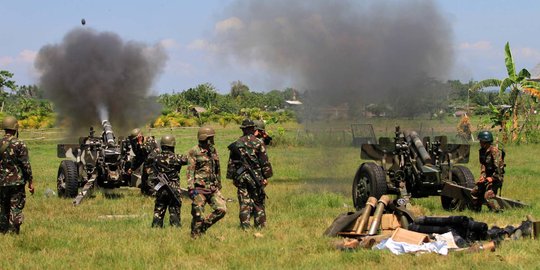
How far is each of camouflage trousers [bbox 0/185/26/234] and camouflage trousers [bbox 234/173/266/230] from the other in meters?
2.63

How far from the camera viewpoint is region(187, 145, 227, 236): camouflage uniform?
9.02m

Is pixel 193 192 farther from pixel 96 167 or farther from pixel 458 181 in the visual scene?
pixel 96 167

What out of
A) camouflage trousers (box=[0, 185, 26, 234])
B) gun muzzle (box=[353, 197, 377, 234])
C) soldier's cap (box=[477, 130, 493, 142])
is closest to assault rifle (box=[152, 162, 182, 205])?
camouflage trousers (box=[0, 185, 26, 234])

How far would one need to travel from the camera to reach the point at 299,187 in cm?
1570

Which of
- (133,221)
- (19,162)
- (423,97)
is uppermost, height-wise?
(423,97)

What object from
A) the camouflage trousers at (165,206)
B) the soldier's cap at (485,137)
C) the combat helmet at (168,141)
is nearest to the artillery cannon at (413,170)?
the soldier's cap at (485,137)

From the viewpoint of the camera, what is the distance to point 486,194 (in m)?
10.9

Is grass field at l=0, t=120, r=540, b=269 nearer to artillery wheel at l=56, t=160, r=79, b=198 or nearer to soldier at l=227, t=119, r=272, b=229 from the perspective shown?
soldier at l=227, t=119, r=272, b=229

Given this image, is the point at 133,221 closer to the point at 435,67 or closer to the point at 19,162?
the point at 19,162

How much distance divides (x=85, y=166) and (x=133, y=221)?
4878mm

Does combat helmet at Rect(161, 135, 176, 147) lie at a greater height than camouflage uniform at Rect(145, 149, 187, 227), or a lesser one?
greater

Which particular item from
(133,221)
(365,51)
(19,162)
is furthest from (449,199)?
(19,162)

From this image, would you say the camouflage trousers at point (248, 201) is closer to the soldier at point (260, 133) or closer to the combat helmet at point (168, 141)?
the combat helmet at point (168, 141)

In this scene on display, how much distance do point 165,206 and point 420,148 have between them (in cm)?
423
